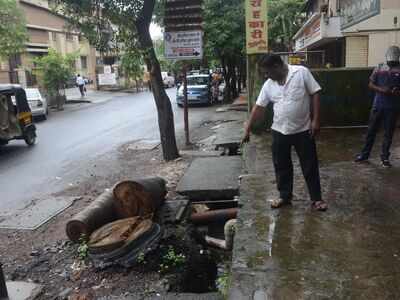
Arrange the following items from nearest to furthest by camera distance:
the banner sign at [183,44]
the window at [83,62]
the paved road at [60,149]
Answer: the paved road at [60,149]
the banner sign at [183,44]
the window at [83,62]

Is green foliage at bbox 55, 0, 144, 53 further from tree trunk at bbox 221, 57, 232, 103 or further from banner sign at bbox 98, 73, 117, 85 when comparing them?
banner sign at bbox 98, 73, 117, 85

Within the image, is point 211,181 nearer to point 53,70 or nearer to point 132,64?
point 132,64

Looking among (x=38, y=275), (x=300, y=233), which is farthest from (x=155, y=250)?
(x=300, y=233)

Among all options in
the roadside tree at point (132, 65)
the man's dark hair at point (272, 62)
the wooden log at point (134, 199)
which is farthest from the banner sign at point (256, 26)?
the man's dark hair at point (272, 62)

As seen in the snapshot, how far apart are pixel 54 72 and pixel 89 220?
21801 millimetres

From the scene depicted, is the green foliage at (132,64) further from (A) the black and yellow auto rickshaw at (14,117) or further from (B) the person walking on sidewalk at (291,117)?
(A) the black and yellow auto rickshaw at (14,117)

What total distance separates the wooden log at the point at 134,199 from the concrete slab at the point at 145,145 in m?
6.62

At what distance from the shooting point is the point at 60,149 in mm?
13312

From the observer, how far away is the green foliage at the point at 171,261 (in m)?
5.24

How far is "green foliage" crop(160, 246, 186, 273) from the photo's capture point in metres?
5.24

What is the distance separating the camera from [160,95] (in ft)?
34.8

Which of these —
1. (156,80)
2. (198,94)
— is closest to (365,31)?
(156,80)

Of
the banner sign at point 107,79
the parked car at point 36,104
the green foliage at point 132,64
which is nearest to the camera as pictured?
the green foliage at point 132,64

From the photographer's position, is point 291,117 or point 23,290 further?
point 23,290
